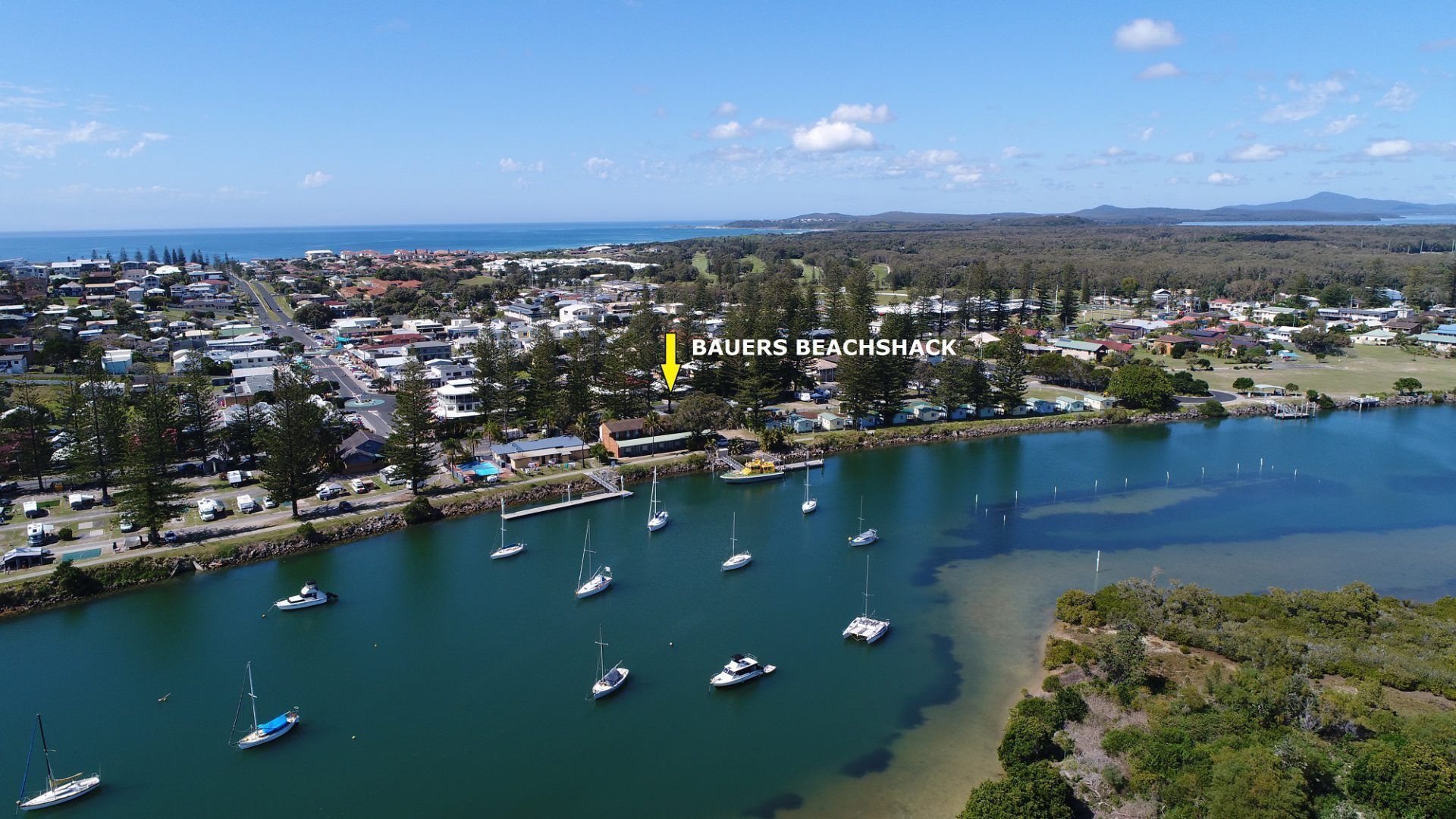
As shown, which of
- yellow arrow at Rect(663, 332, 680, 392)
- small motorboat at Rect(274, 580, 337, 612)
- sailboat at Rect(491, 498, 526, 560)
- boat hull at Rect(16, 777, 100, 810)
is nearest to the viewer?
boat hull at Rect(16, 777, 100, 810)

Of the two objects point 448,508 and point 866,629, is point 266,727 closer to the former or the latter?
point 448,508

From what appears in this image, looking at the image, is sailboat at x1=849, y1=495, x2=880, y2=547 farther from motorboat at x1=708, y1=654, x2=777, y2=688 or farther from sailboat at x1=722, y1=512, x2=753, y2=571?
motorboat at x1=708, y1=654, x2=777, y2=688

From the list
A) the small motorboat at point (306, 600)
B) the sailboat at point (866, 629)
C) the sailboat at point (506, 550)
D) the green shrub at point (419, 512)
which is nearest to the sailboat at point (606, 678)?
the sailboat at point (866, 629)

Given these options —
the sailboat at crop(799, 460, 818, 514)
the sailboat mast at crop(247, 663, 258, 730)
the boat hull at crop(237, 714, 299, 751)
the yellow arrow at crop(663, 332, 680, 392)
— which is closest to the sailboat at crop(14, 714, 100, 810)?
the boat hull at crop(237, 714, 299, 751)

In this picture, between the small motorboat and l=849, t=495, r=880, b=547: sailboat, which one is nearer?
the small motorboat

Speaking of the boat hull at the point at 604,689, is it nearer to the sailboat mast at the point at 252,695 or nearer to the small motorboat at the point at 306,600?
the sailboat mast at the point at 252,695

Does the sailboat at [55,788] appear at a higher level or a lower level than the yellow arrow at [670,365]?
lower

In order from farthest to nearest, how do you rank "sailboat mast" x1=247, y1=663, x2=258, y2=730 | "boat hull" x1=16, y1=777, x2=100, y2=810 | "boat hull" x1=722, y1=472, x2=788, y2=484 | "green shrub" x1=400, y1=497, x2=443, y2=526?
"boat hull" x1=722, y1=472, x2=788, y2=484 < "green shrub" x1=400, y1=497, x2=443, y2=526 < "sailboat mast" x1=247, y1=663, x2=258, y2=730 < "boat hull" x1=16, y1=777, x2=100, y2=810

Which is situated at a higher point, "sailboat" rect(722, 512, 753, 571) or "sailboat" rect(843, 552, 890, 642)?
"sailboat" rect(722, 512, 753, 571)
